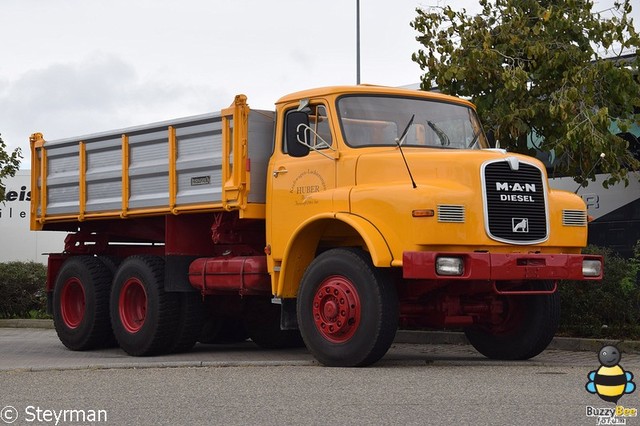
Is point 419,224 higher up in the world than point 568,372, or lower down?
higher up

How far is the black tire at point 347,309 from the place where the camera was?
11.2 m

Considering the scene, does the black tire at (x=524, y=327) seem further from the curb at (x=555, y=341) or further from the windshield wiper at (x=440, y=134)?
the windshield wiper at (x=440, y=134)

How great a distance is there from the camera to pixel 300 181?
1255 centimetres

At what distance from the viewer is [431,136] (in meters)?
12.6

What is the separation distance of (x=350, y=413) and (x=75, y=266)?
8.69m

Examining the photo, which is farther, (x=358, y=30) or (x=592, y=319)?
(x=358, y=30)

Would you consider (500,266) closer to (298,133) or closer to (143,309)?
(298,133)

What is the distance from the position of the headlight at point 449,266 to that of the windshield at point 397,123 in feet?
5.48

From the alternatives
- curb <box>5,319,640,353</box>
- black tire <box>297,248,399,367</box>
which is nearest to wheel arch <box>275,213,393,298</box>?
black tire <box>297,248,399,367</box>

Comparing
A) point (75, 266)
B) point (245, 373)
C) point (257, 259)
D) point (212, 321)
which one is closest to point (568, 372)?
point (245, 373)

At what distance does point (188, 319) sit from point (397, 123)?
390 cm

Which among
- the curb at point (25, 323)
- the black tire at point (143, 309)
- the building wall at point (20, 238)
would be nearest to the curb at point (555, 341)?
the black tire at point (143, 309)

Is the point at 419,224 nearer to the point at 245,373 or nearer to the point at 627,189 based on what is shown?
the point at 245,373

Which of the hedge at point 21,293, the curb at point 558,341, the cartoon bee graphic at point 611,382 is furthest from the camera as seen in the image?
the hedge at point 21,293
